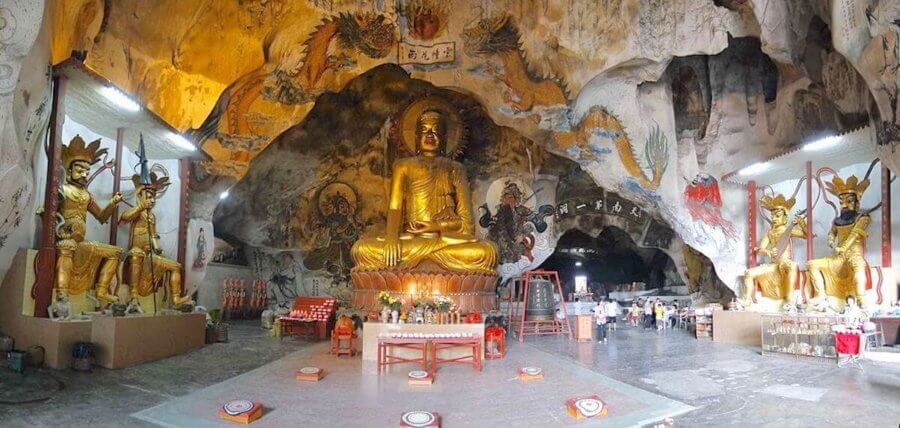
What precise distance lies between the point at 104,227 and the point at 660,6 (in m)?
9.20

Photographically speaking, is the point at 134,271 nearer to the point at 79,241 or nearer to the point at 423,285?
the point at 79,241

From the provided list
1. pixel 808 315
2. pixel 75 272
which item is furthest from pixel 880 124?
pixel 75 272

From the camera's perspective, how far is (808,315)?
797 centimetres

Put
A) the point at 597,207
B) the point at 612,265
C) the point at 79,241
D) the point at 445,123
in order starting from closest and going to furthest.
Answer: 1. the point at 79,241
2. the point at 445,123
3. the point at 597,207
4. the point at 612,265

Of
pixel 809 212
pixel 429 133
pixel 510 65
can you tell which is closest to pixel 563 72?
pixel 510 65

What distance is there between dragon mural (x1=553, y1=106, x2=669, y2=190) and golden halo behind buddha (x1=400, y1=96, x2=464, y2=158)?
9.98 feet

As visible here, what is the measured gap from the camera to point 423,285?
36.0 ft

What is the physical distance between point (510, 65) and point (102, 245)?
7.36 metres

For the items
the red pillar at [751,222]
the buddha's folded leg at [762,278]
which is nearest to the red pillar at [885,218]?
the buddha's folded leg at [762,278]

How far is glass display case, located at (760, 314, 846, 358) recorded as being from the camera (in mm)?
7656

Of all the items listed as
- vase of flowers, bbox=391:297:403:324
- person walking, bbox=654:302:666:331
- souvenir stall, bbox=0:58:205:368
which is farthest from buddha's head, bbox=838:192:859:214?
souvenir stall, bbox=0:58:205:368

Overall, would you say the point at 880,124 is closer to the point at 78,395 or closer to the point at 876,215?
the point at 876,215

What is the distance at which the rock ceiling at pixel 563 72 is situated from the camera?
30.1 ft

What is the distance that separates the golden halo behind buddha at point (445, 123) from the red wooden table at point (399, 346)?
6.82 metres
